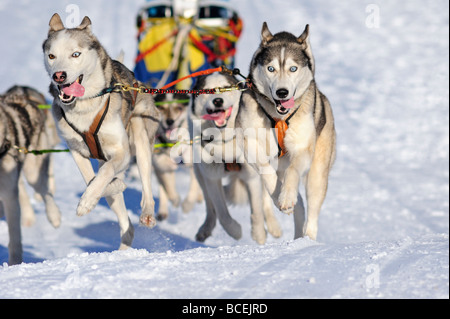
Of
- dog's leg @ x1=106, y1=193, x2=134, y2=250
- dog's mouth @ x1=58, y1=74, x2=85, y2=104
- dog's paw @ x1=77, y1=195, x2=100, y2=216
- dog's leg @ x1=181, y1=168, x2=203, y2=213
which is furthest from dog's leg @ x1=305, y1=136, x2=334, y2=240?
dog's leg @ x1=181, y1=168, x2=203, y2=213

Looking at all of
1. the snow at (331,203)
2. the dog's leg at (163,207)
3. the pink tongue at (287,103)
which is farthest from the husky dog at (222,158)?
the dog's leg at (163,207)

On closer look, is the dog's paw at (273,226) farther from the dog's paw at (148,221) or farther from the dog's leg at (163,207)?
the dog's leg at (163,207)

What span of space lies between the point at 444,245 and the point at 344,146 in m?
4.95

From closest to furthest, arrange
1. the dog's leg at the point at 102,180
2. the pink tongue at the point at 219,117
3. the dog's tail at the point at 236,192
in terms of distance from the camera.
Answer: the dog's leg at the point at 102,180
the pink tongue at the point at 219,117
the dog's tail at the point at 236,192

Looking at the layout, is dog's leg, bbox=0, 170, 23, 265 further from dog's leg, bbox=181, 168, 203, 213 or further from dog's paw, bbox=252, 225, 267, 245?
dog's leg, bbox=181, 168, 203, 213

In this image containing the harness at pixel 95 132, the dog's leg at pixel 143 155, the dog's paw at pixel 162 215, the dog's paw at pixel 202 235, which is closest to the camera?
the harness at pixel 95 132

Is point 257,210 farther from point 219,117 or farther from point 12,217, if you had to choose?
point 12,217

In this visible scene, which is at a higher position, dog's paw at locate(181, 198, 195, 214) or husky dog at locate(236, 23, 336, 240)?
husky dog at locate(236, 23, 336, 240)

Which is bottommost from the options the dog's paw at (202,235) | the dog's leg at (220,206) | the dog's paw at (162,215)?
the dog's paw at (162,215)

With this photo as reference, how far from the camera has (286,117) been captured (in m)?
3.10

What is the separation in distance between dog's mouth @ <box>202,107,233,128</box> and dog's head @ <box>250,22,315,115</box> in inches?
26.1

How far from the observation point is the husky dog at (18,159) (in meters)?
3.62

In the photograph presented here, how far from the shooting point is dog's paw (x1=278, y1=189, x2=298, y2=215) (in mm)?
2943
